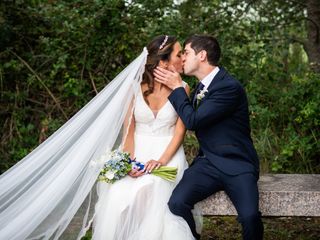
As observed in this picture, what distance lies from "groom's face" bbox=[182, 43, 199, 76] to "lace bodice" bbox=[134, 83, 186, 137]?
350mm

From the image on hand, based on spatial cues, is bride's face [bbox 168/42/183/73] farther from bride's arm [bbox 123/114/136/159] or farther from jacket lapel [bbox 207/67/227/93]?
bride's arm [bbox 123/114/136/159]

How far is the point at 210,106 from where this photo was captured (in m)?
3.78

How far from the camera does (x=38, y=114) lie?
7348 millimetres

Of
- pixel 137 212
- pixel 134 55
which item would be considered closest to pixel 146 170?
pixel 137 212

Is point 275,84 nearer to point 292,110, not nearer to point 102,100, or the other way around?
point 292,110

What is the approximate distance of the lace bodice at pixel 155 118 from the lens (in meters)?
4.25

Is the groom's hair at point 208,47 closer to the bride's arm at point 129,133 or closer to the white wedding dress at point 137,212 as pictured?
the bride's arm at point 129,133

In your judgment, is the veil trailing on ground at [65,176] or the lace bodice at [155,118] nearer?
the veil trailing on ground at [65,176]

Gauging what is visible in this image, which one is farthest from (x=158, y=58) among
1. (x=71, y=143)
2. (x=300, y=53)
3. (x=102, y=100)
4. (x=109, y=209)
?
(x=300, y=53)

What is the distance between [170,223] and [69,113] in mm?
3940

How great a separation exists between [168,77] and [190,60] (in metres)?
0.22

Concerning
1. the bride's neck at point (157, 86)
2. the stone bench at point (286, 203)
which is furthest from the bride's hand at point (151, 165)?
the bride's neck at point (157, 86)

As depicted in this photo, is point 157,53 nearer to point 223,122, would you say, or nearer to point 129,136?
point 129,136

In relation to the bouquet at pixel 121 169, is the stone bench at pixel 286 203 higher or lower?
lower
